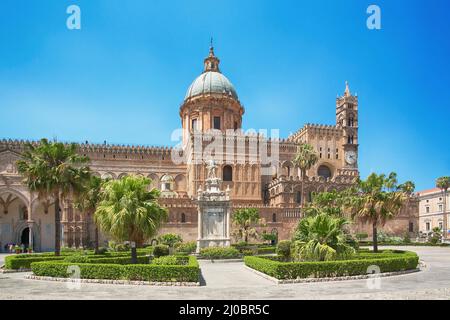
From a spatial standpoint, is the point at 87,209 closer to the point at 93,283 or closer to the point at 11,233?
the point at 93,283

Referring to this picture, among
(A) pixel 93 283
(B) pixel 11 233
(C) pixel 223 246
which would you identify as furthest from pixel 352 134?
(A) pixel 93 283

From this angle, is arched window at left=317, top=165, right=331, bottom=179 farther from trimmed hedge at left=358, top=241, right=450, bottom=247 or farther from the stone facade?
the stone facade

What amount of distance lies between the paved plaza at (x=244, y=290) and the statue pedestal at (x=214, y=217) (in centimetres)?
1400

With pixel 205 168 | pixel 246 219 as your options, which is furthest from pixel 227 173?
pixel 246 219

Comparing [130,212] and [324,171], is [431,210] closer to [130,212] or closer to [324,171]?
[324,171]

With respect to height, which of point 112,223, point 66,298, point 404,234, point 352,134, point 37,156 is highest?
point 352,134

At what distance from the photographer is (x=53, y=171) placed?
25.4 metres

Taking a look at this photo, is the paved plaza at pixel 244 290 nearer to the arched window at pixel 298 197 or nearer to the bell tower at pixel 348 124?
the arched window at pixel 298 197

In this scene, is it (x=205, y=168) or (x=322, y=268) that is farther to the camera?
(x=205, y=168)

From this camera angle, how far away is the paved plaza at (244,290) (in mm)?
14023

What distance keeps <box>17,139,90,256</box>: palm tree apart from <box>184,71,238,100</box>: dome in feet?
124

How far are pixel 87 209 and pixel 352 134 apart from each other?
1905 inches

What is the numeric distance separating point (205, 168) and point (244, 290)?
4179cm
